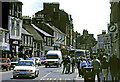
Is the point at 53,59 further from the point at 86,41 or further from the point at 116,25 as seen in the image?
the point at 86,41

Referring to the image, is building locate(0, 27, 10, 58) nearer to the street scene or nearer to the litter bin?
the street scene

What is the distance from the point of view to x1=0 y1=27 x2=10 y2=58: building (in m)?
48.0

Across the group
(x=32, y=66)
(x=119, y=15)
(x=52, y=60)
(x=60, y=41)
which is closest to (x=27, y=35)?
(x=52, y=60)

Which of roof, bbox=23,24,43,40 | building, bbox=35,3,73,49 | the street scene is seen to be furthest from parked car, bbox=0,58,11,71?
building, bbox=35,3,73,49

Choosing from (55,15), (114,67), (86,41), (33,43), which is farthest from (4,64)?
(86,41)

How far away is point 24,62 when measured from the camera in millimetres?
23750

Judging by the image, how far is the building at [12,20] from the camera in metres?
51.6

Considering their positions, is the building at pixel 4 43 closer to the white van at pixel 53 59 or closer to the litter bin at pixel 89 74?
the white van at pixel 53 59

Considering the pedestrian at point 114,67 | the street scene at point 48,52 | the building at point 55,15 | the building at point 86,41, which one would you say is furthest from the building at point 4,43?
the building at point 86,41

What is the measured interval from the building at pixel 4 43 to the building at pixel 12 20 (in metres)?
1.47

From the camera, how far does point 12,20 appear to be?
5297 cm

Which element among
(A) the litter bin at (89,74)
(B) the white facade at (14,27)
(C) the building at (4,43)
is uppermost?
(B) the white facade at (14,27)

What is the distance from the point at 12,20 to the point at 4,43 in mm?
5907

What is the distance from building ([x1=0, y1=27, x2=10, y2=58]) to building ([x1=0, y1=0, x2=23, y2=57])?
1.47 meters
